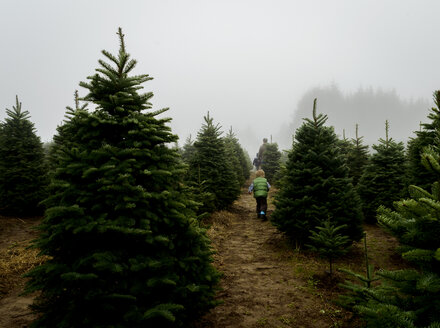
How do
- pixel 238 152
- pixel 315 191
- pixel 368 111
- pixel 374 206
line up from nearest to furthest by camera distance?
pixel 315 191 → pixel 374 206 → pixel 238 152 → pixel 368 111

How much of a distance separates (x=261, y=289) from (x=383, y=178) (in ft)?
23.2

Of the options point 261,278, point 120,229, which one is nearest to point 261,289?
point 261,278

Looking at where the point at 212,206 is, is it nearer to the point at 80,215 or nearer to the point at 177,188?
the point at 177,188

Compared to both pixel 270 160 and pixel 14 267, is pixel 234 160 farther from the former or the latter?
pixel 14 267

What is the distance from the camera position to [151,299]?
3.09 m

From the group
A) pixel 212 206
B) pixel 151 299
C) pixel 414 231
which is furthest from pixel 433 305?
pixel 212 206

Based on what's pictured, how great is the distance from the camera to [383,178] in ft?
30.4

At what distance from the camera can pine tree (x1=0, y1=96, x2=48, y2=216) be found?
30.8 feet

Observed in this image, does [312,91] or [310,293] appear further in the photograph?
[312,91]

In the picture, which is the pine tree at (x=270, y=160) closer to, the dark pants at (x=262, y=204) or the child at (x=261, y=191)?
the dark pants at (x=262, y=204)

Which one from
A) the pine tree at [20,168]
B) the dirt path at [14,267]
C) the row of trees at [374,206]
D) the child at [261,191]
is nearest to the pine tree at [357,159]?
the row of trees at [374,206]

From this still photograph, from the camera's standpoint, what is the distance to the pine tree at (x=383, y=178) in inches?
354

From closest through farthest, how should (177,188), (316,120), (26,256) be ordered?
(177,188) → (26,256) → (316,120)

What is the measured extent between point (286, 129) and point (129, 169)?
137 metres
